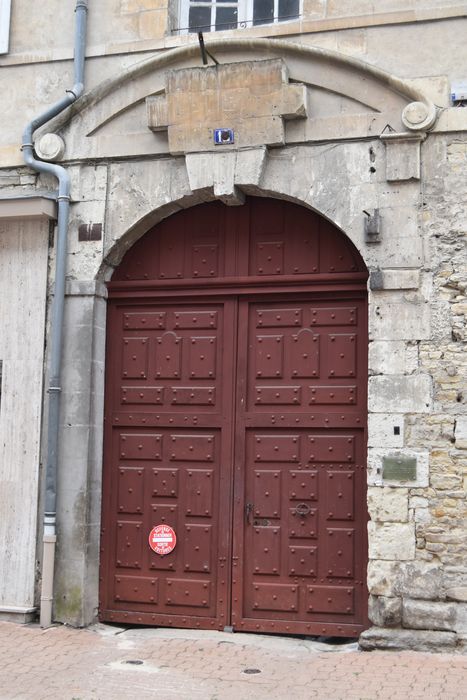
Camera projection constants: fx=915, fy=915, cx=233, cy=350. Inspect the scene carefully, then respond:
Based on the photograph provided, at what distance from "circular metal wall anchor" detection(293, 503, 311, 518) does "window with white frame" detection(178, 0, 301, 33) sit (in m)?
3.75

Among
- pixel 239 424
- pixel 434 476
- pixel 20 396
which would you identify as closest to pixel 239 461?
pixel 239 424

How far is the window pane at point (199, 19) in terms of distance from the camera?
7375 millimetres

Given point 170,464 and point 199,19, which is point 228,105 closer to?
point 199,19

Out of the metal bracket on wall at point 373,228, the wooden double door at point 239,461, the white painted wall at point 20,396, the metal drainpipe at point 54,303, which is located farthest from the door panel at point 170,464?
the metal bracket on wall at point 373,228

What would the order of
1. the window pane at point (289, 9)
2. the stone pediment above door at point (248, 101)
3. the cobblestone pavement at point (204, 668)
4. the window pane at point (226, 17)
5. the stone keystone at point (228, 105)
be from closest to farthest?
the cobblestone pavement at point (204, 668), the stone pediment above door at point (248, 101), the stone keystone at point (228, 105), the window pane at point (289, 9), the window pane at point (226, 17)

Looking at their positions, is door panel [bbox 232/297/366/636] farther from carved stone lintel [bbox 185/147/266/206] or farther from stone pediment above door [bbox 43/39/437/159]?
stone pediment above door [bbox 43/39/437/159]

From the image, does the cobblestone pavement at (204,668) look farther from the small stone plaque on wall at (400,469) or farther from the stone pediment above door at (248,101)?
the stone pediment above door at (248,101)

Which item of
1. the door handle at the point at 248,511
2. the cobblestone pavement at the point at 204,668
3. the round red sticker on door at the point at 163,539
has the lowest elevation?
the cobblestone pavement at the point at 204,668

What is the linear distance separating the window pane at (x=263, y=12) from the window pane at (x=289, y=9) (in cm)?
8

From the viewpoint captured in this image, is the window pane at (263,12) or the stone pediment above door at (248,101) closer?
the stone pediment above door at (248,101)

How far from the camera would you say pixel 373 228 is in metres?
6.45

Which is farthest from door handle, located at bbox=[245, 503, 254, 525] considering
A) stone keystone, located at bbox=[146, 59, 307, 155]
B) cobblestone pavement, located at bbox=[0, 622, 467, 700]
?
stone keystone, located at bbox=[146, 59, 307, 155]

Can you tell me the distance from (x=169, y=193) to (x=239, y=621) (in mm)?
3235

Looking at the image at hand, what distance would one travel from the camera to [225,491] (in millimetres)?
6836
